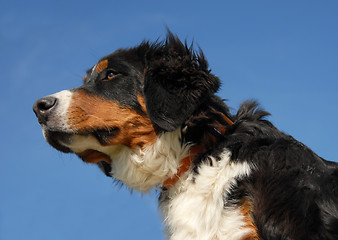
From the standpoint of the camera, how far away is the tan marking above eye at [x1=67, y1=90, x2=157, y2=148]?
4.54 metres

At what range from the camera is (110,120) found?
463 cm

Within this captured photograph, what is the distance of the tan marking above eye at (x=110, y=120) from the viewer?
4539 mm

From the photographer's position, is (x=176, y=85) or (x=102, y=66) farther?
(x=102, y=66)

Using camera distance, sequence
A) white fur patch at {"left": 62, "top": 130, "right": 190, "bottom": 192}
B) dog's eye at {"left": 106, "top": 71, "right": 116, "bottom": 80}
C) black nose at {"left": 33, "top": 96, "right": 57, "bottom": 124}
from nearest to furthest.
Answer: black nose at {"left": 33, "top": 96, "right": 57, "bottom": 124}, white fur patch at {"left": 62, "top": 130, "right": 190, "bottom": 192}, dog's eye at {"left": 106, "top": 71, "right": 116, "bottom": 80}

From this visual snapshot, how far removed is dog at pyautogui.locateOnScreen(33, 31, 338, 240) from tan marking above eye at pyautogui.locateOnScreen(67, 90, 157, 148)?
0.04ft

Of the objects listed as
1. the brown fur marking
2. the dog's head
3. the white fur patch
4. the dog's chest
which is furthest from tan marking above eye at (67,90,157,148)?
the brown fur marking

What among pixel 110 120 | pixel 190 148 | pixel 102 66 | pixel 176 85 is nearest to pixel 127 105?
pixel 110 120

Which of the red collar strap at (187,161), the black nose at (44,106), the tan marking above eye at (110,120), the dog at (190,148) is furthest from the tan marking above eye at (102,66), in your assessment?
the red collar strap at (187,161)

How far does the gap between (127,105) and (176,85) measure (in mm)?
631

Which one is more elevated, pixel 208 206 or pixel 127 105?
pixel 127 105

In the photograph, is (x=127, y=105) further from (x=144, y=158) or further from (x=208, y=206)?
(x=208, y=206)

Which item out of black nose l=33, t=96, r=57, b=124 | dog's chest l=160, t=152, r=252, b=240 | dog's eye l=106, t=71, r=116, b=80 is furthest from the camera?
dog's eye l=106, t=71, r=116, b=80

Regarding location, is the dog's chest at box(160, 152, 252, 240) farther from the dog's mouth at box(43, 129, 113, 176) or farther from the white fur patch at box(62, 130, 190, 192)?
the dog's mouth at box(43, 129, 113, 176)

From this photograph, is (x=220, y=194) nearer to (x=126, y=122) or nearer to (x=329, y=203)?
(x=329, y=203)
